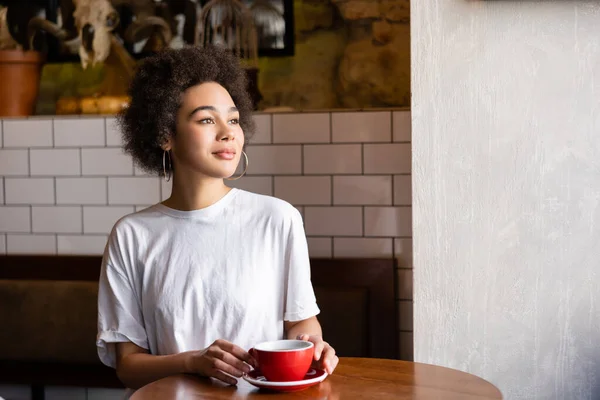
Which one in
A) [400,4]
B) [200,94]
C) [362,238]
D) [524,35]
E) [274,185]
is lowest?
[362,238]

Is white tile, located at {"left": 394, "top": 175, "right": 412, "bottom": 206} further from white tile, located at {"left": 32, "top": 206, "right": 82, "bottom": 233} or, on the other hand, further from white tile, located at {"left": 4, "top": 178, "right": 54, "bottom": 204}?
white tile, located at {"left": 4, "top": 178, "right": 54, "bottom": 204}

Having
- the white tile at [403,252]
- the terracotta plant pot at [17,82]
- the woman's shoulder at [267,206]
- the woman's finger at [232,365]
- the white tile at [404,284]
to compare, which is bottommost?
the white tile at [404,284]

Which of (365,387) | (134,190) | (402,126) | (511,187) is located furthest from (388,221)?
(365,387)

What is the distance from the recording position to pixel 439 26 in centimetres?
197

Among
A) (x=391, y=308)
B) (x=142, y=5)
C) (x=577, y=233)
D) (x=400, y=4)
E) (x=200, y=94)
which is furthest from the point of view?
(x=142, y=5)

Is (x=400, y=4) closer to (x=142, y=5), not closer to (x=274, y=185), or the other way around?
(x=274, y=185)

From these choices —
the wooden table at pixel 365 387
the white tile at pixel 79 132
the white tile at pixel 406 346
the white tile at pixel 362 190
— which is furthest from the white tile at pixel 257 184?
the wooden table at pixel 365 387

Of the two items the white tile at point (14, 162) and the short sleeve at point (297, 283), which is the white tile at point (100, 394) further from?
the short sleeve at point (297, 283)

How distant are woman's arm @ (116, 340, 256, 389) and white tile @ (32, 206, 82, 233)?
134 centimetres

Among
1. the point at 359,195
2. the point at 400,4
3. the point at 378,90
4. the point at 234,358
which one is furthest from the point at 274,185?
the point at 234,358

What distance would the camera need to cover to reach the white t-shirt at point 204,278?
69.7 inches

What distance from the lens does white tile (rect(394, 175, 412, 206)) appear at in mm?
2742

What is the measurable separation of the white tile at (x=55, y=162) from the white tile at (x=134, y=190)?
0.16 metres

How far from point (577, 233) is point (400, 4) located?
1.36 meters
